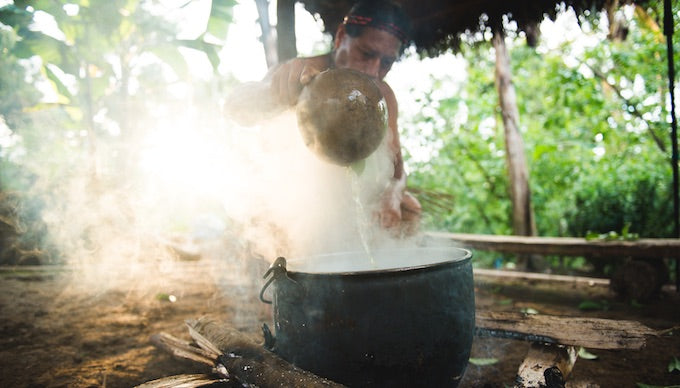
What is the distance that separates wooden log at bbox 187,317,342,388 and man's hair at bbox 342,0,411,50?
219 cm

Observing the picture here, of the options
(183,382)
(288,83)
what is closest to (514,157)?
A: (288,83)

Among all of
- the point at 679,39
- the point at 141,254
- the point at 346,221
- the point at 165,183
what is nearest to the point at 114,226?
the point at 141,254

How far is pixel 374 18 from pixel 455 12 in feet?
4.88

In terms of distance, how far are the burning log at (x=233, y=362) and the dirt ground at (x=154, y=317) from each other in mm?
277

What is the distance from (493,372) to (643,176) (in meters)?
5.78

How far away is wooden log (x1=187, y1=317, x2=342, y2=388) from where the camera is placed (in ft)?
4.99

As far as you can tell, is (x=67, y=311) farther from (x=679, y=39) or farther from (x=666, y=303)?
(x=679, y=39)

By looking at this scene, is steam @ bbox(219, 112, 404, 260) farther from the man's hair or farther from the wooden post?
the wooden post

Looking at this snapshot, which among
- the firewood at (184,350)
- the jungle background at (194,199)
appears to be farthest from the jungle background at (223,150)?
the firewood at (184,350)

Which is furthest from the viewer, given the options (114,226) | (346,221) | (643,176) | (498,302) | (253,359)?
(643,176)

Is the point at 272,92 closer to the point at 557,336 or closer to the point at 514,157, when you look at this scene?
the point at 557,336

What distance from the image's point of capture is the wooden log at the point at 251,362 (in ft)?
4.99

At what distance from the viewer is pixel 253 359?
71.4 inches

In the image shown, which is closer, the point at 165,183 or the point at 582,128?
the point at 165,183
